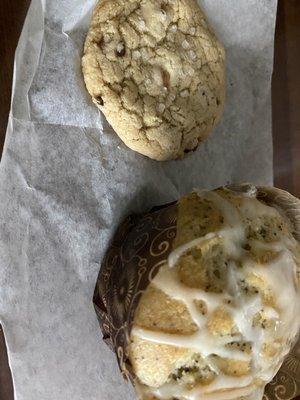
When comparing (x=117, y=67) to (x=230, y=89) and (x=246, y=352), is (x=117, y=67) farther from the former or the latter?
(x=246, y=352)

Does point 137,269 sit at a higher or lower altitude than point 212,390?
higher

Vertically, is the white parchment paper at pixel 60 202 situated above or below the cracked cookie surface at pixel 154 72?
below

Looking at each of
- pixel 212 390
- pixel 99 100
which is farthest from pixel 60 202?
pixel 212 390

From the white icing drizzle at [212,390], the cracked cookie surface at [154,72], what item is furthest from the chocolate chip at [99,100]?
the white icing drizzle at [212,390]

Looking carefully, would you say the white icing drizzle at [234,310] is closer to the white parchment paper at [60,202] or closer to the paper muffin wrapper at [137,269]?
the paper muffin wrapper at [137,269]

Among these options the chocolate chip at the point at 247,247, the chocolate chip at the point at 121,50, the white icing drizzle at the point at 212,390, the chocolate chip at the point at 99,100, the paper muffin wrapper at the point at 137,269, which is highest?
the chocolate chip at the point at 121,50

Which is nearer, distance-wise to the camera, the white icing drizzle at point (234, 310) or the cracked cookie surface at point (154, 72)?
the white icing drizzle at point (234, 310)

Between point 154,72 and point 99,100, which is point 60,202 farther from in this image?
point 154,72
